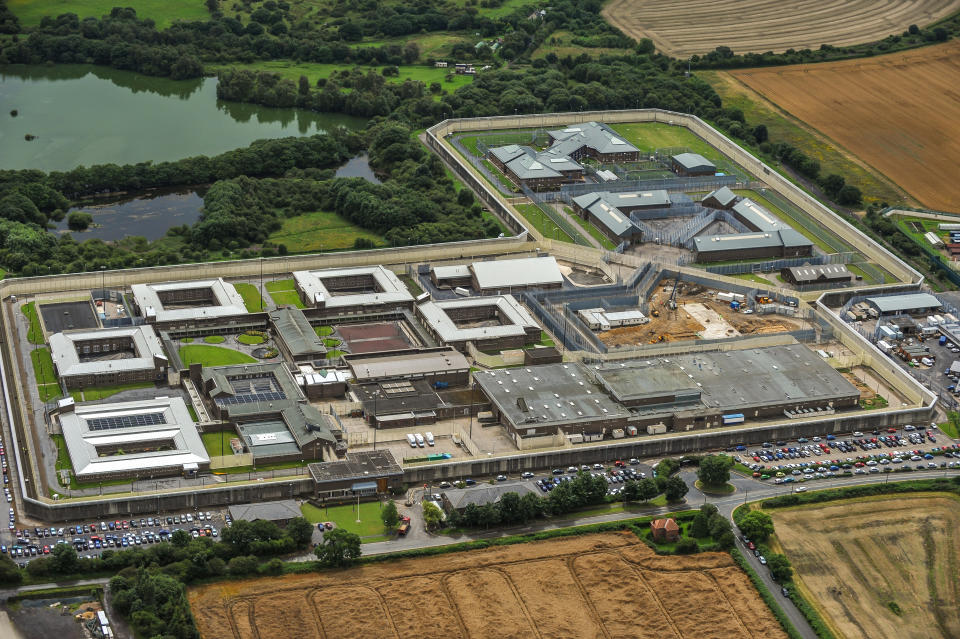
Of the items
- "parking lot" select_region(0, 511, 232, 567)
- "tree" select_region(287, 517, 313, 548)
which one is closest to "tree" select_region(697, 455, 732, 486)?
"tree" select_region(287, 517, 313, 548)

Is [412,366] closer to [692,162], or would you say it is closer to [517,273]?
[517,273]

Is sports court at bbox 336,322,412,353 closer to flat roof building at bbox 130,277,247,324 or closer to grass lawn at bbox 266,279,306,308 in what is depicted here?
grass lawn at bbox 266,279,306,308

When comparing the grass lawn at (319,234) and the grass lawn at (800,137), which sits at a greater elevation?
the grass lawn at (800,137)

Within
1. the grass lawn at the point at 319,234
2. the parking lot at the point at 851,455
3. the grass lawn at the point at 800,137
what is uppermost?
the grass lawn at the point at 800,137

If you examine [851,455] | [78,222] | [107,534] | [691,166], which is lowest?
[78,222]

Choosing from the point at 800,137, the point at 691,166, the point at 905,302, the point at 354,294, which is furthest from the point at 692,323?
the point at 800,137

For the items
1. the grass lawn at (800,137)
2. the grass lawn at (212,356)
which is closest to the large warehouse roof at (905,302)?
the grass lawn at (800,137)

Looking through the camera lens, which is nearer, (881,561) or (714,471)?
(881,561)

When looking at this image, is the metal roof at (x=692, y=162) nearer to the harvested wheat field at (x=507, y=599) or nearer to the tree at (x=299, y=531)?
the harvested wheat field at (x=507, y=599)
